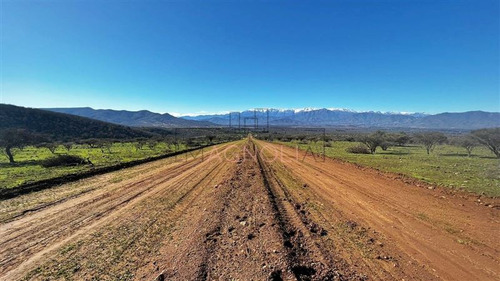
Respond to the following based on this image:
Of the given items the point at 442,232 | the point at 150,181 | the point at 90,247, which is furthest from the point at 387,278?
the point at 150,181

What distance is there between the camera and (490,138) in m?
26.7

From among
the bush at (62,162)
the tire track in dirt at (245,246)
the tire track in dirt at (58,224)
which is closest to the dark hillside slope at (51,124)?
the bush at (62,162)

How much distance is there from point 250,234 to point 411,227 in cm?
502

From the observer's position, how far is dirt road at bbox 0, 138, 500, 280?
4852 mm

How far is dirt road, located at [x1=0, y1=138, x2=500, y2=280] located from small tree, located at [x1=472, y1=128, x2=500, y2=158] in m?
25.1

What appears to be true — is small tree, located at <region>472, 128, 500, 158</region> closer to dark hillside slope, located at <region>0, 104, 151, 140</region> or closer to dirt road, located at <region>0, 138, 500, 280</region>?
dirt road, located at <region>0, 138, 500, 280</region>

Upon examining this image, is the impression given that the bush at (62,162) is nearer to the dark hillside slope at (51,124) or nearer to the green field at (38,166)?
the green field at (38,166)

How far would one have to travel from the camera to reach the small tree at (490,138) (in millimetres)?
26141

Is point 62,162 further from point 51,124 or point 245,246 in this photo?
point 51,124

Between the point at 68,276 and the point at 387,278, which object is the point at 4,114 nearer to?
the point at 68,276

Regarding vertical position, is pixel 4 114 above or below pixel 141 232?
above

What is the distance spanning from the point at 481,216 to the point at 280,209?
22.7 ft

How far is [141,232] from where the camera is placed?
6785mm

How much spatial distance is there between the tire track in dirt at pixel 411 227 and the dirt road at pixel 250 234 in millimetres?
33
